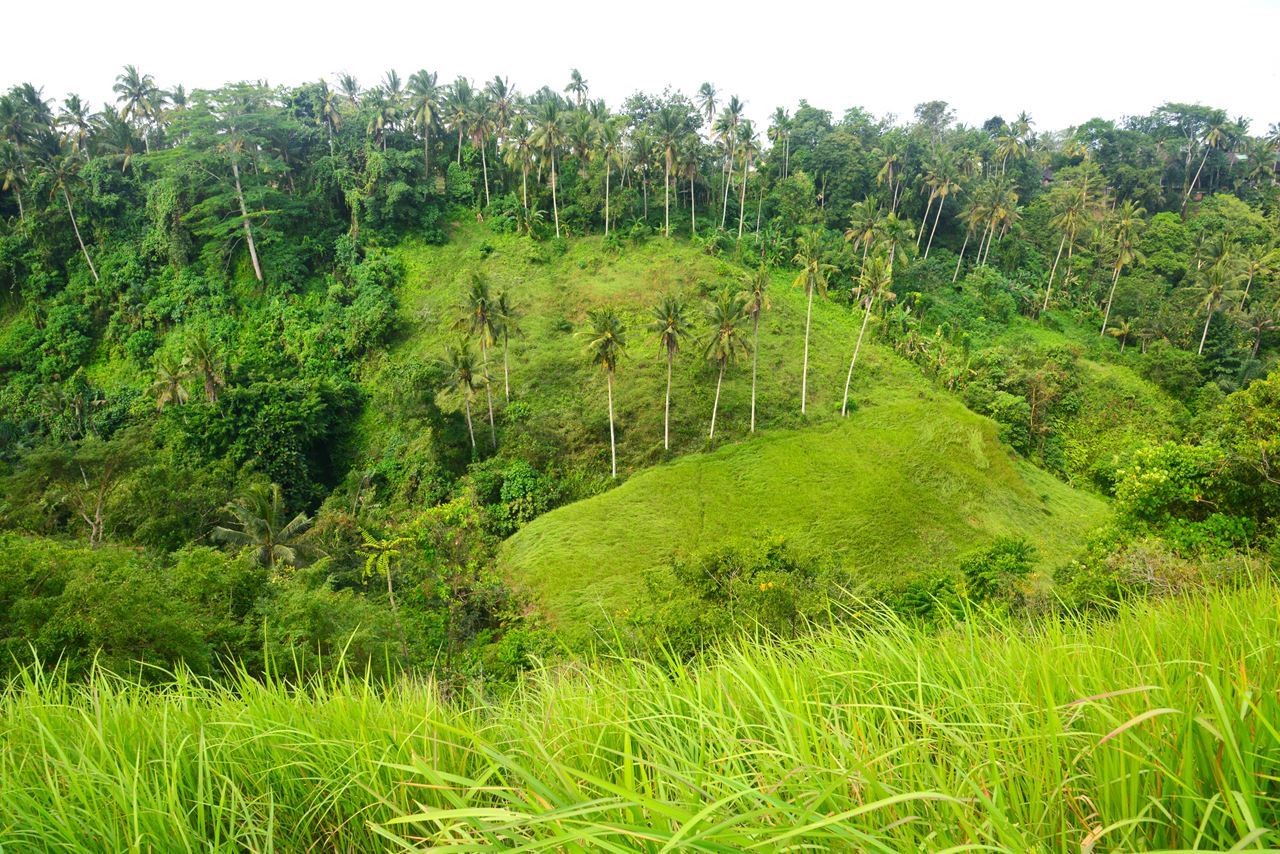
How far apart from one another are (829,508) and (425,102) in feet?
142

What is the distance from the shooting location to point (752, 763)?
1.71 metres

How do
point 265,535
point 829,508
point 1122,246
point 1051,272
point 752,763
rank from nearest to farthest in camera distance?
1. point 752,763
2. point 265,535
3. point 829,508
4. point 1122,246
5. point 1051,272

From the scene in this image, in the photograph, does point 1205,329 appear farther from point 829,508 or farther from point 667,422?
point 667,422

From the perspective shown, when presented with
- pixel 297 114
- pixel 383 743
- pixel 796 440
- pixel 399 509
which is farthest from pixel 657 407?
pixel 297 114

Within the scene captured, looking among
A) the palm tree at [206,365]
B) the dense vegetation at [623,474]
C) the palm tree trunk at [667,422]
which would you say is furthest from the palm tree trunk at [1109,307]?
the palm tree at [206,365]

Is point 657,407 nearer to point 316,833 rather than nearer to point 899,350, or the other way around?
point 899,350

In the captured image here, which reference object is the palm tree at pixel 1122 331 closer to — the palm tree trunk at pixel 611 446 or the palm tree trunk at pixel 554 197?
the palm tree trunk at pixel 611 446

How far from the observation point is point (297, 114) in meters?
47.3

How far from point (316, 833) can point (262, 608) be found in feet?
40.0

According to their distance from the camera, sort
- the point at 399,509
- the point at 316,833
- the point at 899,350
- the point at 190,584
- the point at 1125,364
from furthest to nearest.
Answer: the point at 1125,364 < the point at 899,350 < the point at 399,509 < the point at 190,584 < the point at 316,833

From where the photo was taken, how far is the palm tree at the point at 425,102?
44.9 meters

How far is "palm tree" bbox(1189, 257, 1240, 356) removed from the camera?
38.2 metres

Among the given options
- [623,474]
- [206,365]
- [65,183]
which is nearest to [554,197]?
[623,474]

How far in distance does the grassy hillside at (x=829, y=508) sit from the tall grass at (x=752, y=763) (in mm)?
17097
